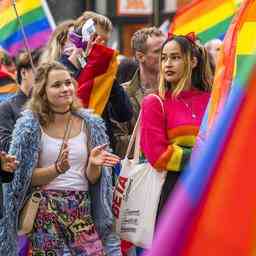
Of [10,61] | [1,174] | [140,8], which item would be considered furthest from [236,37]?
[140,8]

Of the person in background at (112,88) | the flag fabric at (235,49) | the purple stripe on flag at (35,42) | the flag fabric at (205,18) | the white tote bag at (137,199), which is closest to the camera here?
the flag fabric at (235,49)

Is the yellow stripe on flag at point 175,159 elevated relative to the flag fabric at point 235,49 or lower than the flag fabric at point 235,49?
lower

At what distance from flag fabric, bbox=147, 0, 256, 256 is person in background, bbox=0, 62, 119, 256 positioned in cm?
307

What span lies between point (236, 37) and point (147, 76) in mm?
2904

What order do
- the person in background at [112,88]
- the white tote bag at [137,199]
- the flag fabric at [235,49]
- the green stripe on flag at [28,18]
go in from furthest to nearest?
1. the green stripe on flag at [28,18]
2. the person in background at [112,88]
3. the white tote bag at [137,199]
4. the flag fabric at [235,49]

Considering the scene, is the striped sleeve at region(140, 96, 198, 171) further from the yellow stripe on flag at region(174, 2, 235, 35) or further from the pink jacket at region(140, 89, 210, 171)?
the yellow stripe on flag at region(174, 2, 235, 35)

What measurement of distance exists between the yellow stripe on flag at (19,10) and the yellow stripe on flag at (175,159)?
4214mm

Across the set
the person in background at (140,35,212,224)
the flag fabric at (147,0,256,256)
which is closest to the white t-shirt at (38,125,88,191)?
the person in background at (140,35,212,224)

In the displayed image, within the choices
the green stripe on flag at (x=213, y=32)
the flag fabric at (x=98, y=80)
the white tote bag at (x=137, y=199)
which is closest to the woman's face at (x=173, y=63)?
the white tote bag at (x=137, y=199)

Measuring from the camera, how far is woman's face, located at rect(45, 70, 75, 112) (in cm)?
552

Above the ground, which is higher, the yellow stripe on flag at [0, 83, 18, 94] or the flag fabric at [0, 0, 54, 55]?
the flag fabric at [0, 0, 54, 55]

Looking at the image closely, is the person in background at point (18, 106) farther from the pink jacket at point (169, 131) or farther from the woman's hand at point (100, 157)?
the pink jacket at point (169, 131)

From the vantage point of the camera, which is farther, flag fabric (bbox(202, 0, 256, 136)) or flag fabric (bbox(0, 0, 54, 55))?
flag fabric (bbox(0, 0, 54, 55))

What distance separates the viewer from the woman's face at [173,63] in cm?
554
